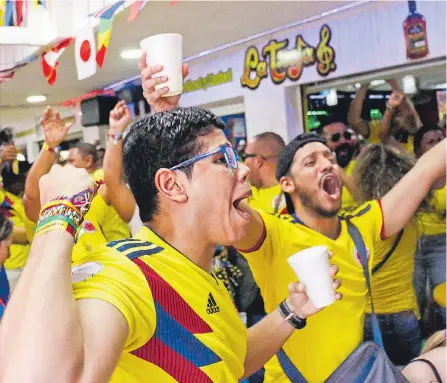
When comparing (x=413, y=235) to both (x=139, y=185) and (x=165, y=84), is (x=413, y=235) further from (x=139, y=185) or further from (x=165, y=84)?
(x=139, y=185)

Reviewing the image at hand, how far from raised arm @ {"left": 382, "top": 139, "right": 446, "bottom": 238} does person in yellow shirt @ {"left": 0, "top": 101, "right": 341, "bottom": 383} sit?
841 millimetres

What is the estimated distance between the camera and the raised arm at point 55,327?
0.90 metres

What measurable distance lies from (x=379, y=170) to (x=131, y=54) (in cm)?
400

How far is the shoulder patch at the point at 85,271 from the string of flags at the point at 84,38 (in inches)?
97.9

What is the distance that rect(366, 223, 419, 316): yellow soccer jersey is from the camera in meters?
3.03

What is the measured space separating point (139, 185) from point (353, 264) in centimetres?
113

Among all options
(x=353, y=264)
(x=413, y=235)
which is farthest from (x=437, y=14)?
(x=353, y=264)

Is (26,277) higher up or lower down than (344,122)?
lower down

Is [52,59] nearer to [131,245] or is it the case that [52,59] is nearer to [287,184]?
[287,184]

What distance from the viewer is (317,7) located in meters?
5.05

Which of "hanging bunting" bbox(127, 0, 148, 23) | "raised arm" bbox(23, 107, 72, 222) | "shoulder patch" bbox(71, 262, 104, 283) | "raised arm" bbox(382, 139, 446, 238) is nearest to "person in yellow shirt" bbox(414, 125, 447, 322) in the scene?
"raised arm" bbox(382, 139, 446, 238)

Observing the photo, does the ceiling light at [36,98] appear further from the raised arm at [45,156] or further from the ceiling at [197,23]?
the raised arm at [45,156]

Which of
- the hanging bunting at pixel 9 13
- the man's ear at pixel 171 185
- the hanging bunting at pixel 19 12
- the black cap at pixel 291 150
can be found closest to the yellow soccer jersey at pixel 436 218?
the black cap at pixel 291 150

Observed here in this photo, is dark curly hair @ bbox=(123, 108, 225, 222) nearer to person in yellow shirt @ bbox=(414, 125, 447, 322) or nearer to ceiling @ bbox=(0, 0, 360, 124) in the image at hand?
person in yellow shirt @ bbox=(414, 125, 447, 322)
